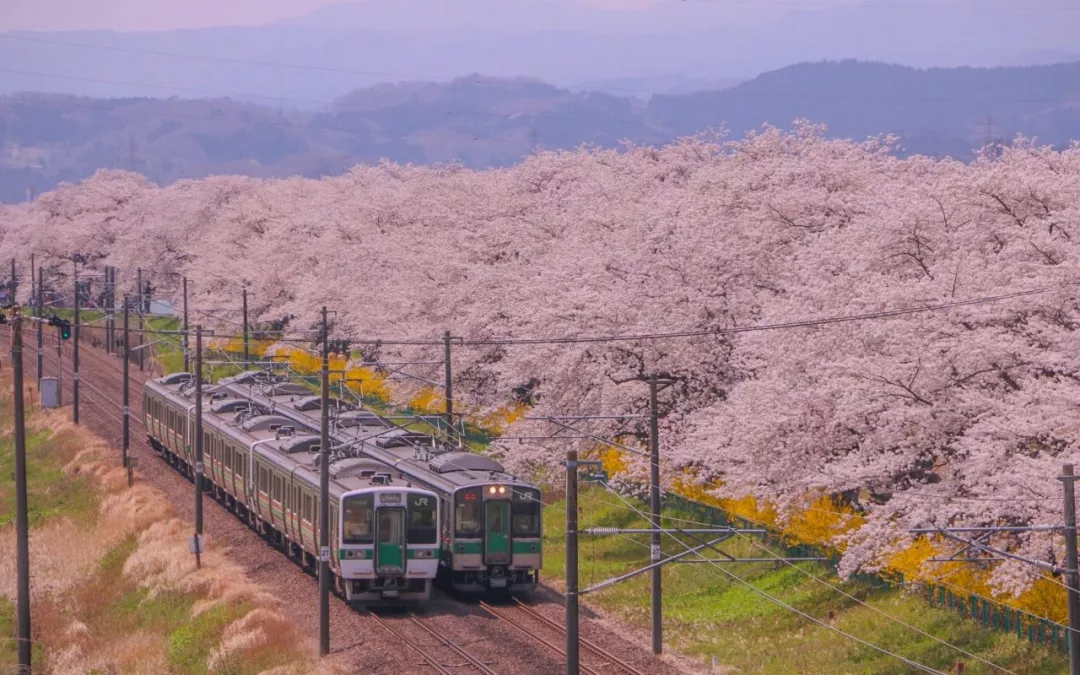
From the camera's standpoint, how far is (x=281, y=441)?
3069 centimetres

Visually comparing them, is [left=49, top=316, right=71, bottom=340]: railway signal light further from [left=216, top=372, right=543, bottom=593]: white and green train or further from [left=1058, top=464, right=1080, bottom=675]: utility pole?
[left=1058, top=464, right=1080, bottom=675]: utility pole

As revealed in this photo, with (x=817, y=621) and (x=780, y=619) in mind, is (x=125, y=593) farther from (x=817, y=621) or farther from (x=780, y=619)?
(x=817, y=621)

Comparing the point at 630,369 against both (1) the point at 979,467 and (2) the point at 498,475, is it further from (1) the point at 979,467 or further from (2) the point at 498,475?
(1) the point at 979,467

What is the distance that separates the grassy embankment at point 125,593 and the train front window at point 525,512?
4.58 meters

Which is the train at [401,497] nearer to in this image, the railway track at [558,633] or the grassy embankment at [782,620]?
the railway track at [558,633]

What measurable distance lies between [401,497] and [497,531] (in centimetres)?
200

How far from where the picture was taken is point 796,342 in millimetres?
24703

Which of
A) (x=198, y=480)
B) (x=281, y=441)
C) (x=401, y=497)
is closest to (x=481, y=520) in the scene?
(x=401, y=497)

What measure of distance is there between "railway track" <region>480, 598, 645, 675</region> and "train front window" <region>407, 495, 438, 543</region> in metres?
1.88

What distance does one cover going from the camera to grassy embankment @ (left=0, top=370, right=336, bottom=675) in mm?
23297

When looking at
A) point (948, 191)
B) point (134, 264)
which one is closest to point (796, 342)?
point (948, 191)

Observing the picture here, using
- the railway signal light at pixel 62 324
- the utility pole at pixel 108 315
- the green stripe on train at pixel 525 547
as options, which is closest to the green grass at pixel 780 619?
the green stripe on train at pixel 525 547

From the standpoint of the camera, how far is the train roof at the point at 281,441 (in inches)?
1017

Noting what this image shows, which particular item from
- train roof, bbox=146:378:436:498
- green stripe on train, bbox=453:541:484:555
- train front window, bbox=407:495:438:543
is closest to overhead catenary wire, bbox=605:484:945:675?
green stripe on train, bbox=453:541:484:555
